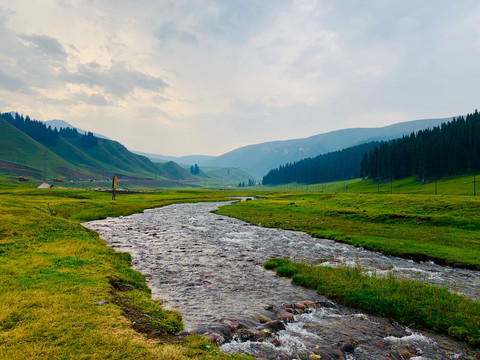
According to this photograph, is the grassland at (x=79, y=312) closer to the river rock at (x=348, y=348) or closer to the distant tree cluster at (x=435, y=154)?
the river rock at (x=348, y=348)

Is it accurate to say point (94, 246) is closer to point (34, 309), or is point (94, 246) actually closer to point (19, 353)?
point (34, 309)

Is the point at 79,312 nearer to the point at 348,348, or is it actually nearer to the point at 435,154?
the point at 348,348

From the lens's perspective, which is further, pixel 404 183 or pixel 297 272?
pixel 404 183

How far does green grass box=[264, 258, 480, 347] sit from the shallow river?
79 cm

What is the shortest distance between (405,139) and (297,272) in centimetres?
18538

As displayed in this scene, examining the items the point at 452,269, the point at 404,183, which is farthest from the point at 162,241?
the point at 404,183

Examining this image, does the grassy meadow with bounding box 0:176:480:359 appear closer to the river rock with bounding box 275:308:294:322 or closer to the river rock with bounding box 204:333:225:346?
the river rock with bounding box 204:333:225:346

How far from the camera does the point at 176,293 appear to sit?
592 inches

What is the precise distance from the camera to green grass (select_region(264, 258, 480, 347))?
1217 cm

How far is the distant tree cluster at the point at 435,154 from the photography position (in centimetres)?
12288

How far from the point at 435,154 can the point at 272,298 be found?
149 meters

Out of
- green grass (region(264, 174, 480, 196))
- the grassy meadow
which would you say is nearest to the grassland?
the grassy meadow

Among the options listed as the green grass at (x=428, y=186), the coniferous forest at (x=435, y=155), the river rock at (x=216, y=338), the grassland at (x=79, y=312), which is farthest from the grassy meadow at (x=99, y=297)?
the coniferous forest at (x=435, y=155)

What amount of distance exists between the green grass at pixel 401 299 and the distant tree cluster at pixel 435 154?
137 meters
